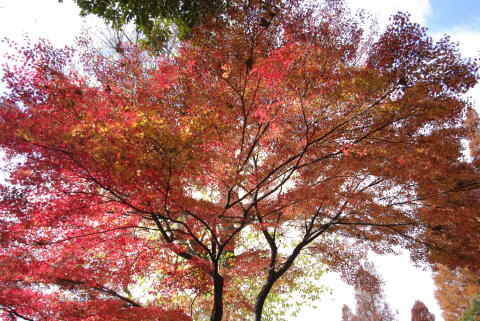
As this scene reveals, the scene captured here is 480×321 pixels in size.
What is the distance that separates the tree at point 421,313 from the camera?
2872 cm

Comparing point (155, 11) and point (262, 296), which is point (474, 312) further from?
point (155, 11)

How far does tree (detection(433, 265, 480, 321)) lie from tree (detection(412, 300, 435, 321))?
7.47 metres

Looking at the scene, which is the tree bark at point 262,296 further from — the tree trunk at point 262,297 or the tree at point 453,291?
the tree at point 453,291

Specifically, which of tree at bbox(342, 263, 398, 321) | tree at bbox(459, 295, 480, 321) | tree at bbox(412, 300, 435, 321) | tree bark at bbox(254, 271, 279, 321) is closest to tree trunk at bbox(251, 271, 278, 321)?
tree bark at bbox(254, 271, 279, 321)

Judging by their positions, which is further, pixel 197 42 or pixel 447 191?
pixel 447 191

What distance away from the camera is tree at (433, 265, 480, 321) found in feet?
68.5

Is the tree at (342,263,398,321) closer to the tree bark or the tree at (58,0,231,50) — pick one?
the tree bark

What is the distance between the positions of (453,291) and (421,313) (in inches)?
360

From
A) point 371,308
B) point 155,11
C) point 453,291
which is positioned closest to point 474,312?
point 453,291

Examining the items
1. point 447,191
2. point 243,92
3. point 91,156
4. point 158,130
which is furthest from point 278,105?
point 447,191

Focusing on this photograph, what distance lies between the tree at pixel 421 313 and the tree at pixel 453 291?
7.47 meters

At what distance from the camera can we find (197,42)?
21.9 ft

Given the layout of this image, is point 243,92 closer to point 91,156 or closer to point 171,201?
point 171,201

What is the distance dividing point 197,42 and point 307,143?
343cm
